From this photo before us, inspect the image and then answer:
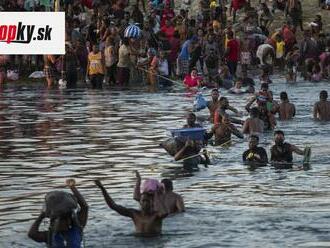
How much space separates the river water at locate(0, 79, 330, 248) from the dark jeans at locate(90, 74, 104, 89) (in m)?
2.62

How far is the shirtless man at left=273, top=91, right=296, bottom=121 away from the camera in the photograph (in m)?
34.1

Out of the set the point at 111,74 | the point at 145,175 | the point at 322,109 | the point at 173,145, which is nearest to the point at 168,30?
the point at 111,74

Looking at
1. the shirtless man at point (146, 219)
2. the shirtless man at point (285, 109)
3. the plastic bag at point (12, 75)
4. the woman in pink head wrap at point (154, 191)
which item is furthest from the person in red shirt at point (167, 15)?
the shirtless man at point (146, 219)

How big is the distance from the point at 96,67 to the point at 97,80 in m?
0.76

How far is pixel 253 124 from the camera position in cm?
3062

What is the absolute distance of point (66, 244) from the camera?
14180 mm

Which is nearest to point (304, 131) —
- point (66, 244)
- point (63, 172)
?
point (63, 172)

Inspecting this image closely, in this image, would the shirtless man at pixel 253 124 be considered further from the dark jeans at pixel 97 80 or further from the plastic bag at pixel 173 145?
the dark jeans at pixel 97 80

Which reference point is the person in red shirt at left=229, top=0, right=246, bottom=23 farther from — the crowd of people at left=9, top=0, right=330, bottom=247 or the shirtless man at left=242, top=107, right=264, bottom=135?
the shirtless man at left=242, top=107, right=264, bottom=135

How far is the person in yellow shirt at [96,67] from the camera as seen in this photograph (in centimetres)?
4188

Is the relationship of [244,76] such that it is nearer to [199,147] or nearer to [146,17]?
[146,17]

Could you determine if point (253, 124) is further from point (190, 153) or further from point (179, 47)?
point (179, 47)

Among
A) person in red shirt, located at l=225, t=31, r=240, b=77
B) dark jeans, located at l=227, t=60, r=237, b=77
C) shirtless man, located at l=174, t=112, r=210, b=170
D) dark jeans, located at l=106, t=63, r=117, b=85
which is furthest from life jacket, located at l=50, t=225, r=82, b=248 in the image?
dark jeans, located at l=227, t=60, r=237, b=77

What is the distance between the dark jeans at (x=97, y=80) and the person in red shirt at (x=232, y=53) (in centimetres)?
450
